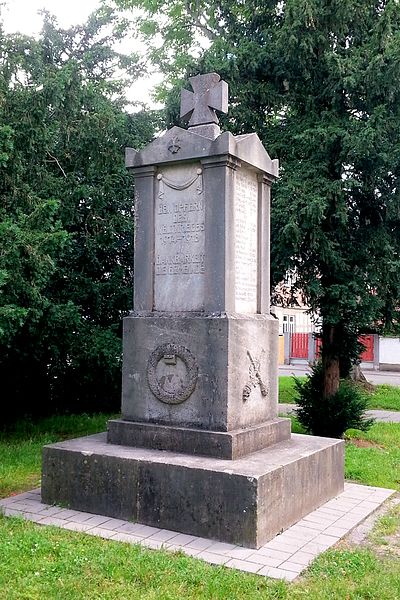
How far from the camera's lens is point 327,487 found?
6246mm

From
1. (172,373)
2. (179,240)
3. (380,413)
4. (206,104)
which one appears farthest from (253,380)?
(380,413)

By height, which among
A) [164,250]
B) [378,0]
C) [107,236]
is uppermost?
[378,0]

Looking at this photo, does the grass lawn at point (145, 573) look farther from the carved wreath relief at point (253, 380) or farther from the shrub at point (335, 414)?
the shrub at point (335, 414)

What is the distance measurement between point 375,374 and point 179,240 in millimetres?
22630

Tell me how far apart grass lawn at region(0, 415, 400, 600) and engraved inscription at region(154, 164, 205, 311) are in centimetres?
239

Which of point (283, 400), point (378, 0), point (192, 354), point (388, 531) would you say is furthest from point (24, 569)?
point (283, 400)

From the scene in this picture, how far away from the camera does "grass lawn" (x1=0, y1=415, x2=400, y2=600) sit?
3961 millimetres

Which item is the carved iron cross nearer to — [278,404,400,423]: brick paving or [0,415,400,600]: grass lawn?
[0,415,400,600]: grass lawn

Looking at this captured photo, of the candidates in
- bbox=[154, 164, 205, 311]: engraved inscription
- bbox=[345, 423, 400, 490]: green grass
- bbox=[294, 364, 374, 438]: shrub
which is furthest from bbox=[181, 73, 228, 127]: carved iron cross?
bbox=[294, 364, 374, 438]: shrub

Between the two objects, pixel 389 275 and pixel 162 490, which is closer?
pixel 162 490

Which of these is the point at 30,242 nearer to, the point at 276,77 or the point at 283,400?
the point at 276,77

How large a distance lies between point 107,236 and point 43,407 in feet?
13.1

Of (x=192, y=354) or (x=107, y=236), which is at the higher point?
(x=107, y=236)

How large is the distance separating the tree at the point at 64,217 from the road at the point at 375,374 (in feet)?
45.1
